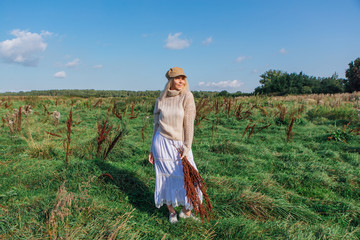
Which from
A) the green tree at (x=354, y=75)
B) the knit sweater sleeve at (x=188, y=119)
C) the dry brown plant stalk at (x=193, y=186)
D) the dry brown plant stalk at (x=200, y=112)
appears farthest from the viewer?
the green tree at (x=354, y=75)

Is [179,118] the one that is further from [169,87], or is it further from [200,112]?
[200,112]

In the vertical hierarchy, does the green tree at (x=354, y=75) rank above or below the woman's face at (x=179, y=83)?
above

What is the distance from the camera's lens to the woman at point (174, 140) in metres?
2.55

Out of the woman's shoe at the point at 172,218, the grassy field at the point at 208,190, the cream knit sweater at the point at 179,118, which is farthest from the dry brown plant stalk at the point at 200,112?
the woman's shoe at the point at 172,218

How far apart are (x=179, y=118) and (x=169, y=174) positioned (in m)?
0.64

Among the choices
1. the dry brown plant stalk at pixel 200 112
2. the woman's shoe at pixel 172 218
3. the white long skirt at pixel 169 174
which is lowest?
the woman's shoe at pixel 172 218

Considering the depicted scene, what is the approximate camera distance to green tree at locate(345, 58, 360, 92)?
33356 mm

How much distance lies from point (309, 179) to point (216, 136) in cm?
292

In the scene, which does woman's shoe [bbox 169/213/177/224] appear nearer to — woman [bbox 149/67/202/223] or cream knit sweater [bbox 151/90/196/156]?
woman [bbox 149/67/202/223]

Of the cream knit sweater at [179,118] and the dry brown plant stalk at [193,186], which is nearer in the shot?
the dry brown plant stalk at [193,186]

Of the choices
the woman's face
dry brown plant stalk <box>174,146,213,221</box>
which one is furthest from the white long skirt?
the woman's face

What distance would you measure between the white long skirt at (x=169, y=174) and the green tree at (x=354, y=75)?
132 ft

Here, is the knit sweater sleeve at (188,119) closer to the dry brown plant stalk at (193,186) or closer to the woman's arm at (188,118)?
the woman's arm at (188,118)

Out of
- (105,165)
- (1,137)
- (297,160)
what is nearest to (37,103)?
(1,137)
